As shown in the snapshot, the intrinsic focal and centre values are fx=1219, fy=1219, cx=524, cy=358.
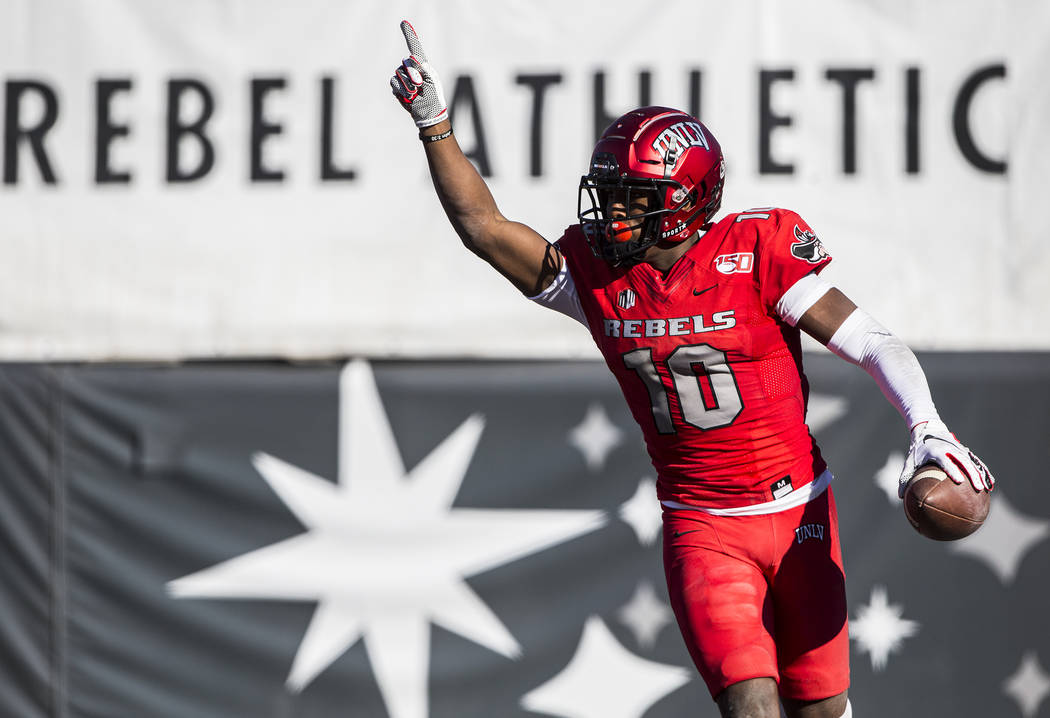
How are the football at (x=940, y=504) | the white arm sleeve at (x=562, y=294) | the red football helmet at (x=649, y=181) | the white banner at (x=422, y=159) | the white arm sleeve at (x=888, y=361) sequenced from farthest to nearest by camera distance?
the white banner at (x=422, y=159)
the white arm sleeve at (x=562, y=294)
the red football helmet at (x=649, y=181)
the white arm sleeve at (x=888, y=361)
the football at (x=940, y=504)

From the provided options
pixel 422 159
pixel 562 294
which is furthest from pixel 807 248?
pixel 422 159

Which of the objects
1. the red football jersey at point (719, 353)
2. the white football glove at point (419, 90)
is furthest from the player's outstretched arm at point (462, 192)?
the red football jersey at point (719, 353)

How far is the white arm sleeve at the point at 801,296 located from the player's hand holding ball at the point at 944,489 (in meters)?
0.45

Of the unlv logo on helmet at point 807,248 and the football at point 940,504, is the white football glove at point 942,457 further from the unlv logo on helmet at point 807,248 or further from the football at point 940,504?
the unlv logo on helmet at point 807,248

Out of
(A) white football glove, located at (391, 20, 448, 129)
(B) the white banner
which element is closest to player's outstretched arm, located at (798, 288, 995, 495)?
(A) white football glove, located at (391, 20, 448, 129)

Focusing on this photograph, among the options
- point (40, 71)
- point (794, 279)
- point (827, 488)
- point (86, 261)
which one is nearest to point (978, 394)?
point (827, 488)

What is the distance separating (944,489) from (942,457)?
7 centimetres

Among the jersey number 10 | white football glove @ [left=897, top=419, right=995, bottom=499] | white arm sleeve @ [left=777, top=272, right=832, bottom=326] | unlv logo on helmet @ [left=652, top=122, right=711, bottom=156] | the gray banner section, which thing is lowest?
the gray banner section

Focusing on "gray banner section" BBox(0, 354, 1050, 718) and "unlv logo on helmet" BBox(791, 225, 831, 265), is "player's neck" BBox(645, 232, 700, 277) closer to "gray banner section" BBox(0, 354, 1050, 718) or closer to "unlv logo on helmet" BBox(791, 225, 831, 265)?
"unlv logo on helmet" BBox(791, 225, 831, 265)

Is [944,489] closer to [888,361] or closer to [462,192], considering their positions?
[888,361]

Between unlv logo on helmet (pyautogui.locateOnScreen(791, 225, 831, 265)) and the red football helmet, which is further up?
the red football helmet

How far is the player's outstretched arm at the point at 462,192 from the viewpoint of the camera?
310 centimetres

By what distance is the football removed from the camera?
264 centimetres

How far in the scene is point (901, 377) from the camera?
2.87 m
